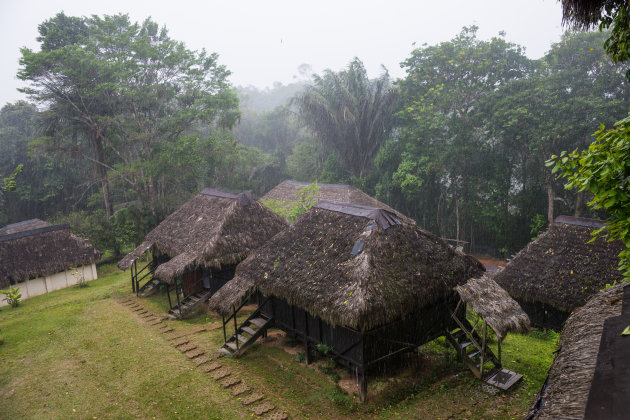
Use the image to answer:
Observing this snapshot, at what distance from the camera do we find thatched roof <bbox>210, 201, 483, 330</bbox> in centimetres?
888

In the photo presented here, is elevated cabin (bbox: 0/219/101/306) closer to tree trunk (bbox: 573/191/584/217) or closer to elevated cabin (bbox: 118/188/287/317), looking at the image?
elevated cabin (bbox: 118/188/287/317)

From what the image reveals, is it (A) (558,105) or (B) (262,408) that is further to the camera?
(A) (558,105)

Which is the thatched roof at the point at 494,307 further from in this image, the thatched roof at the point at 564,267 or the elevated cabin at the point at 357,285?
the thatched roof at the point at 564,267

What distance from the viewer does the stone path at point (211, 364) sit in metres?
9.00

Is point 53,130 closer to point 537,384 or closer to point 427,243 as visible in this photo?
point 427,243

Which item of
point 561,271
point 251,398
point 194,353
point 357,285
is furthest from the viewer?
point 561,271

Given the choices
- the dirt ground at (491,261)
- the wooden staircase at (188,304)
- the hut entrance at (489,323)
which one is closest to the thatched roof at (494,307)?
the hut entrance at (489,323)

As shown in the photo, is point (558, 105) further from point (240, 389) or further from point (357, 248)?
point (240, 389)

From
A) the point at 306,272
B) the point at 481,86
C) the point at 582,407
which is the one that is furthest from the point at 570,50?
the point at 582,407

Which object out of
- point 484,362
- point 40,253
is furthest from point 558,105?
point 40,253

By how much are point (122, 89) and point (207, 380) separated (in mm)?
19081

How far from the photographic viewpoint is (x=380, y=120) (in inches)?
1115

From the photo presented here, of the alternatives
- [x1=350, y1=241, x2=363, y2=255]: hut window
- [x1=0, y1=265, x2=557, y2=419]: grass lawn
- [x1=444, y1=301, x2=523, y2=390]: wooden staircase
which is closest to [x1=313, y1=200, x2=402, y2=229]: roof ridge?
[x1=350, y1=241, x2=363, y2=255]: hut window

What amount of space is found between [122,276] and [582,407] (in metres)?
22.7
